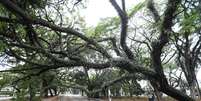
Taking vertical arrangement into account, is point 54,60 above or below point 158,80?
above

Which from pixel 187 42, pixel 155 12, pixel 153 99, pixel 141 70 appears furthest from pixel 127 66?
pixel 153 99

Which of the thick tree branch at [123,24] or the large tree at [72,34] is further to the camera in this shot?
the thick tree branch at [123,24]

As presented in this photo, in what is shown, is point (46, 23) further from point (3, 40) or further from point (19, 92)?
point (19, 92)

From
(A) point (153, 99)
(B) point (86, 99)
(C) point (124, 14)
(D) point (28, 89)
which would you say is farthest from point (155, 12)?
(A) point (153, 99)

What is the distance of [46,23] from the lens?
6746 millimetres

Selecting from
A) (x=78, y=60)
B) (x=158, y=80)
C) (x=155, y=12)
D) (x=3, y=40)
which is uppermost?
(x=155, y=12)

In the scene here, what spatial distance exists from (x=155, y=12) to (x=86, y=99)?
296 inches

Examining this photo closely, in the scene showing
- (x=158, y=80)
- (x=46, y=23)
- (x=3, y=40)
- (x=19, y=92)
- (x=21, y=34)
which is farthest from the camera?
(x=19, y=92)

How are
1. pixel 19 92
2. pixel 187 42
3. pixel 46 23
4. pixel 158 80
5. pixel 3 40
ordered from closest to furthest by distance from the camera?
pixel 46 23, pixel 3 40, pixel 158 80, pixel 19 92, pixel 187 42

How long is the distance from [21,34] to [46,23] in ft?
6.28

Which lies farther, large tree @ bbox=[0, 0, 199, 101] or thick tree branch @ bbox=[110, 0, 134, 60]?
thick tree branch @ bbox=[110, 0, 134, 60]

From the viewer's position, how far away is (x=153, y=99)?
19031 millimetres

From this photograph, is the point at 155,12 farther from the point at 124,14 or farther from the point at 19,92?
the point at 19,92

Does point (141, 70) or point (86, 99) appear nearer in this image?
point (141, 70)
